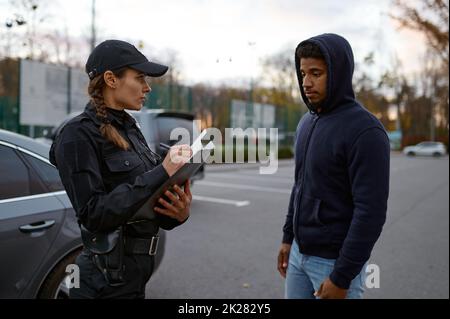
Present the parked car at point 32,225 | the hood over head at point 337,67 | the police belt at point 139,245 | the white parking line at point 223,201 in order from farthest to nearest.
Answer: the white parking line at point 223,201 < the parked car at point 32,225 < the hood over head at point 337,67 < the police belt at point 139,245

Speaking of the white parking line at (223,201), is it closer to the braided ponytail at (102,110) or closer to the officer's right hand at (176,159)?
the braided ponytail at (102,110)

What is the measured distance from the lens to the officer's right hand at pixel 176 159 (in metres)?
1.29

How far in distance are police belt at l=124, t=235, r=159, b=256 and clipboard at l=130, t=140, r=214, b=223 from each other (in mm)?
138

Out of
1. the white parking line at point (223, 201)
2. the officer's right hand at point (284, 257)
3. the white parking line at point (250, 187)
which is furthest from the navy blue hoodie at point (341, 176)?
the white parking line at point (250, 187)

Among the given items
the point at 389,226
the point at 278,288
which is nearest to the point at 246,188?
the point at 389,226

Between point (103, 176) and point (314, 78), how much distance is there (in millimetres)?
925

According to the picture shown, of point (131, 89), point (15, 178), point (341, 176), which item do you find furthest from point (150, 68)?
point (15, 178)

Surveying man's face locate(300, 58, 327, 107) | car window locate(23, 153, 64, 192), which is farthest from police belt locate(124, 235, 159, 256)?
car window locate(23, 153, 64, 192)

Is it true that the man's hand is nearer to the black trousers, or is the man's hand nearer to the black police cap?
the black trousers

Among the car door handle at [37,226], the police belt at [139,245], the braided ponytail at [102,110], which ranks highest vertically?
the braided ponytail at [102,110]

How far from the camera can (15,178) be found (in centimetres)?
254

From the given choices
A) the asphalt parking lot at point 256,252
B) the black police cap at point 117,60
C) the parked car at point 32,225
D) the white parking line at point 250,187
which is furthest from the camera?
the white parking line at point 250,187

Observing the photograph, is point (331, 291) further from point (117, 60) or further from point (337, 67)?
point (117, 60)
